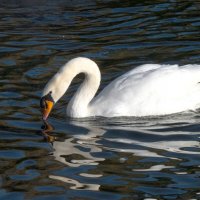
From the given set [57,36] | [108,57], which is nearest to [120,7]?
[57,36]

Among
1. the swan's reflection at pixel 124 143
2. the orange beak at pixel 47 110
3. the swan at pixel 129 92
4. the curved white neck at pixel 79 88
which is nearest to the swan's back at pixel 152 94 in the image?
the swan at pixel 129 92

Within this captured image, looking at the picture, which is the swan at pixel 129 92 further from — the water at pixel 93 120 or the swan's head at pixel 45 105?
the water at pixel 93 120

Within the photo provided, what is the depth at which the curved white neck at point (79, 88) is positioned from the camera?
36.1ft

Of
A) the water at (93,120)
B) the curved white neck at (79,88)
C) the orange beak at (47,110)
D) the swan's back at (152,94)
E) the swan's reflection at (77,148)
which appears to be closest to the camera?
the water at (93,120)

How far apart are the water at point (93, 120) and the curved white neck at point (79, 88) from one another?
0.20 metres

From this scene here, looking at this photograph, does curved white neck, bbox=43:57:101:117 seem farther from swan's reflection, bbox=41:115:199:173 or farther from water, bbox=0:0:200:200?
swan's reflection, bbox=41:115:199:173

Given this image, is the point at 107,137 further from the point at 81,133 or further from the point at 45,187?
the point at 45,187

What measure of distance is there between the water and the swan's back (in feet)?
0.56

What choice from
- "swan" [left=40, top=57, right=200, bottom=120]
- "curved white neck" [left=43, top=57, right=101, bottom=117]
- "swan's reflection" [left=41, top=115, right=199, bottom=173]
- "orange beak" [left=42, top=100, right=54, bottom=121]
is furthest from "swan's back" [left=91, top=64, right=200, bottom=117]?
"orange beak" [left=42, top=100, right=54, bottom=121]

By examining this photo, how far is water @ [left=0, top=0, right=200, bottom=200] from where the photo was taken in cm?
860

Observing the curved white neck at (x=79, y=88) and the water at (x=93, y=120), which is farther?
the curved white neck at (x=79, y=88)

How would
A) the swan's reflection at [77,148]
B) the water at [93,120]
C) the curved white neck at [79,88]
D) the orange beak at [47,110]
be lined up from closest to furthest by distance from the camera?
the water at [93,120] < the swan's reflection at [77,148] < the orange beak at [47,110] < the curved white neck at [79,88]

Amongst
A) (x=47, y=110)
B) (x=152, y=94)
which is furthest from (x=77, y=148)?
(x=152, y=94)

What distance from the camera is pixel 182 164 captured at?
29.6ft
